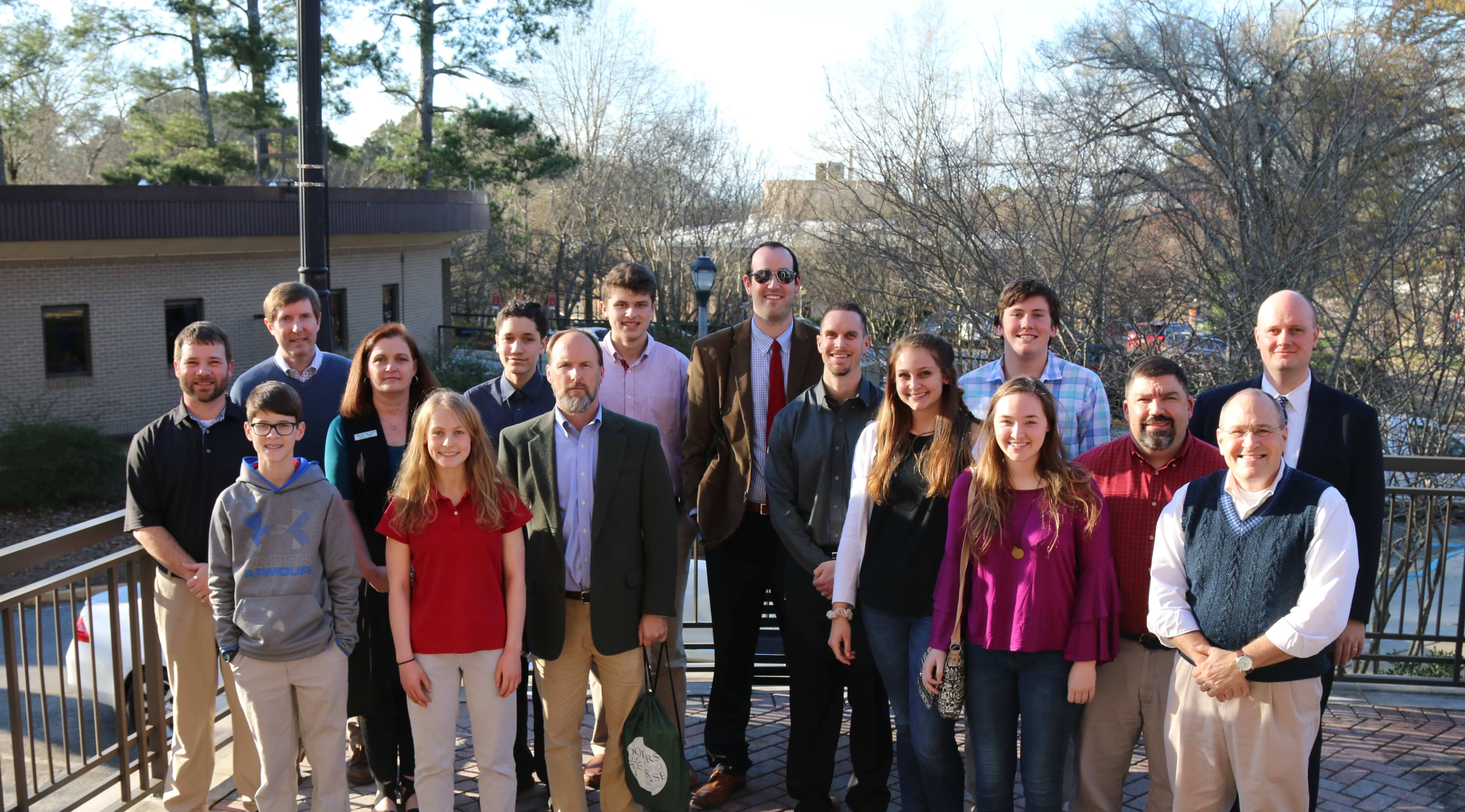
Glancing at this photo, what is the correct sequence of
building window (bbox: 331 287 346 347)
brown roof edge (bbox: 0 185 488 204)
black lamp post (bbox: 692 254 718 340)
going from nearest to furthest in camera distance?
black lamp post (bbox: 692 254 718 340), brown roof edge (bbox: 0 185 488 204), building window (bbox: 331 287 346 347)

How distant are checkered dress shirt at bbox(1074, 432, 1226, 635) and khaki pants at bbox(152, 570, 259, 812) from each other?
3.24 m

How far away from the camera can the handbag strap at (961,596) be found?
345 centimetres

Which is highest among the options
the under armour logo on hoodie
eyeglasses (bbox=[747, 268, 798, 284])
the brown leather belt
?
eyeglasses (bbox=[747, 268, 798, 284])

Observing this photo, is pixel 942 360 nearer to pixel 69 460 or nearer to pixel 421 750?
pixel 421 750

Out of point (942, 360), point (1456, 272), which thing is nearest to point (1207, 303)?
point (1456, 272)

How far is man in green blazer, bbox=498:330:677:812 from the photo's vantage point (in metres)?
3.79

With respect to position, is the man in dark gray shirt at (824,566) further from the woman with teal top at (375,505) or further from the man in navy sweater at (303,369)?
the man in navy sweater at (303,369)

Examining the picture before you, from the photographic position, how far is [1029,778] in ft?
11.2

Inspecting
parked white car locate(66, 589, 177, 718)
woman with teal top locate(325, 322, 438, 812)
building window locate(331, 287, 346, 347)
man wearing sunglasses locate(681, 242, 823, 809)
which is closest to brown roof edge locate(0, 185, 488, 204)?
building window locate(331, 287, 346, 347)

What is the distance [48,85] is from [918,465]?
Result: 1459 inches

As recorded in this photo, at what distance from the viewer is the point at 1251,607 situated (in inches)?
122

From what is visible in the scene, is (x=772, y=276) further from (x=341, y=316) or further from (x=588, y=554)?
(x=341, y=316)

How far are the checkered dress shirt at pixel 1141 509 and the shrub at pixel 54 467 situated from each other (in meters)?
18.3

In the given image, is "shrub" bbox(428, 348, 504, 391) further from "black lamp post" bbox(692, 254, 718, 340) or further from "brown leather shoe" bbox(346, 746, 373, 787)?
"brown leather shoe" bbox(346, 746, 373, 787)
